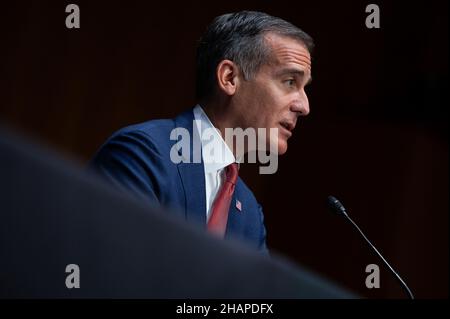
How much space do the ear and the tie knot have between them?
14 centimetres

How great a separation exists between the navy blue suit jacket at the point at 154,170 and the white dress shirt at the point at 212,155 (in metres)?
0.02

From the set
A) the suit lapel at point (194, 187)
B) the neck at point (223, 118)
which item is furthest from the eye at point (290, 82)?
Result: the suit lapel at point (194, 187)

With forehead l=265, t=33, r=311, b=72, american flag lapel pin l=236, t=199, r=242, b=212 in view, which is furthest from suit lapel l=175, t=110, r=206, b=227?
forehead l=265, t=33, r=311, b=72

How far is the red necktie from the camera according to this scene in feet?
4.09

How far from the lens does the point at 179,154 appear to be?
1.25 metres

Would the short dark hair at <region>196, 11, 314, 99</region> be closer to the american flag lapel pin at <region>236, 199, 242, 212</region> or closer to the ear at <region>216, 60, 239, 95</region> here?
the ear at <region>216, 60, 239, 95</region>

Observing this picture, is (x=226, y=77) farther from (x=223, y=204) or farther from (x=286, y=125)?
(x=223, y=204)

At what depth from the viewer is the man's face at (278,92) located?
4.41 feet

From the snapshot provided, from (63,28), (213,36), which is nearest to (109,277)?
(213,36)

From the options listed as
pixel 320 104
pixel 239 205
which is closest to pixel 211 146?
pixel 239 205

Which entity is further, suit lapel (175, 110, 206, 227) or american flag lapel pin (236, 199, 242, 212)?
american flag lapel pin (236, 199, 242, 212)

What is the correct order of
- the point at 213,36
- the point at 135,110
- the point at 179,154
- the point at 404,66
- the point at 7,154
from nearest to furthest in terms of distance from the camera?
the point at 7,154 < the point at 179,154 < the point at 213,36 < the point at 135,110 < the point at 404,66

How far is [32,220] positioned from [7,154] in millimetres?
71
